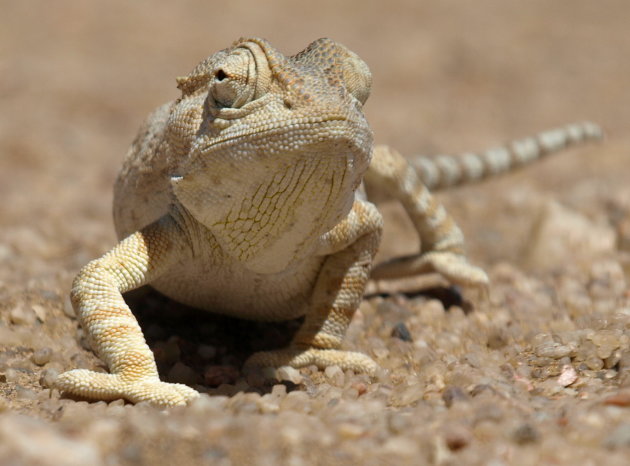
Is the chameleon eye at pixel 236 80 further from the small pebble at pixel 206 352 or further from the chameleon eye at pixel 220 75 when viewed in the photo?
the small pebble at pixel 206 352

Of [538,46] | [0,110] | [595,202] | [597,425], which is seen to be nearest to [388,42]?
[538,46]

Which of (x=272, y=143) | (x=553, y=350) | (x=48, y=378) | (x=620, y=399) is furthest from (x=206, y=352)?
(x=620, y=399)

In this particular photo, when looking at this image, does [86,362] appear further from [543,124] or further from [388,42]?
[388,42]

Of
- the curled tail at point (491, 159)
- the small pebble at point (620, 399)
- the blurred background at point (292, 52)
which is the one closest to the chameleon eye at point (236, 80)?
the small pebble at point (620, 399)

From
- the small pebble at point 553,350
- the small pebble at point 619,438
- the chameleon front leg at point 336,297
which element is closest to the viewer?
the small pebble at point 619,438

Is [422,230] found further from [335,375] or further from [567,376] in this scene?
[567,376]

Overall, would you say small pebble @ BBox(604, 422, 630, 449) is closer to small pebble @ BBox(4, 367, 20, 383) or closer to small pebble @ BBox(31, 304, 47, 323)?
small pebble @ BBox(4, 367, 20, 383)
